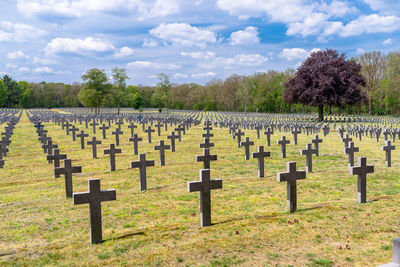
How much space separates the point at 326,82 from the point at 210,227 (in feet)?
139

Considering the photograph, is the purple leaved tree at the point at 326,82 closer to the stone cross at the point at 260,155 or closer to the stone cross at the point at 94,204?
the stone cross at the point at 260,155

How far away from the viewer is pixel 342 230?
17.6 ft

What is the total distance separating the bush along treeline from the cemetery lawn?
119 feet

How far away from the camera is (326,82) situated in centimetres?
4334

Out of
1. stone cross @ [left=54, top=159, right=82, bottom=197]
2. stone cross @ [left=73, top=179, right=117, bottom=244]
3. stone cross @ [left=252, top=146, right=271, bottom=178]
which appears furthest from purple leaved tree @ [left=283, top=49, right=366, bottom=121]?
stone cross @ [left=73, top=179, right=117, bottom=244]

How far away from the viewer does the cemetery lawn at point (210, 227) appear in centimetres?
453

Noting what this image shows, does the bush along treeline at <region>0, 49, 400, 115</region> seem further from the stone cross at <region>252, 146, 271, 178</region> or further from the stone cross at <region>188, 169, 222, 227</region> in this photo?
the stone cross at <region>188, 169, 222, 227</region>

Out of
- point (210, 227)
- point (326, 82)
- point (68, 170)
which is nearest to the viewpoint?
point (210, 227)

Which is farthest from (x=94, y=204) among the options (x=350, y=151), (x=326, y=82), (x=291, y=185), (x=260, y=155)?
(x=326, y=82)

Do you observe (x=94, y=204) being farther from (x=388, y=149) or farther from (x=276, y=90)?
(x=276, y=90)

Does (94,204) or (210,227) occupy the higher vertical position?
(94,204)

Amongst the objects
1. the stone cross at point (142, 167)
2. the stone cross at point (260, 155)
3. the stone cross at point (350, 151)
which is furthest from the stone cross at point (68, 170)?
the stone cross at point (350, 151)

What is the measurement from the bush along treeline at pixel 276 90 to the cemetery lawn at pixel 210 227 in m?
36.3

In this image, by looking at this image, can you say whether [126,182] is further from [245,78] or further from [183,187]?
[245,78]
